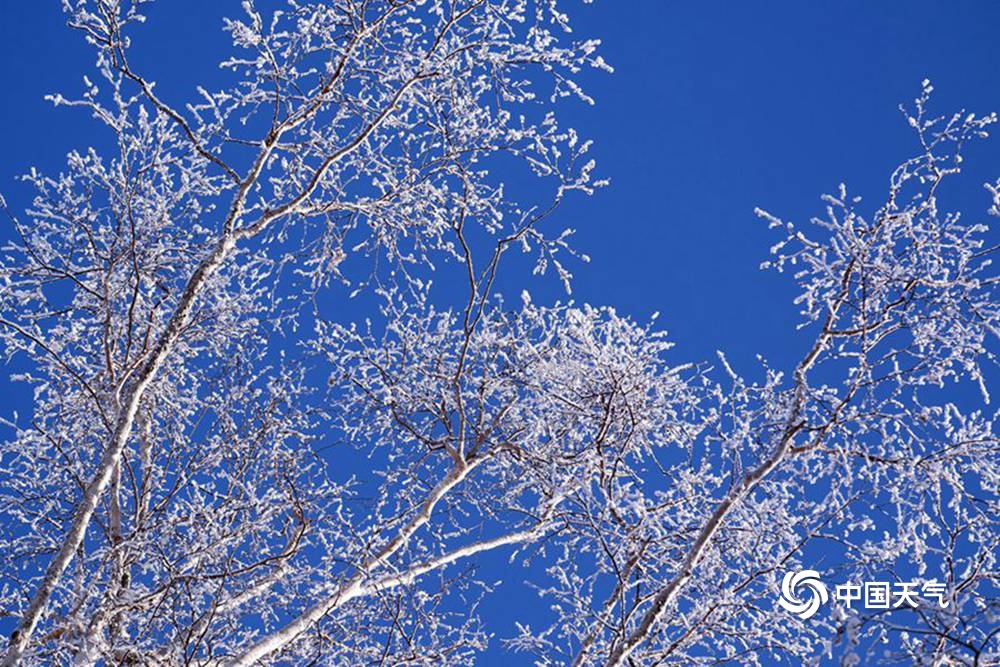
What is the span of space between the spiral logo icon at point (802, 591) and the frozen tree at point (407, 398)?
100mm

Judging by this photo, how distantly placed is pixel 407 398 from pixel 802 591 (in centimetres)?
206

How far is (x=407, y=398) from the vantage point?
553 centimetres

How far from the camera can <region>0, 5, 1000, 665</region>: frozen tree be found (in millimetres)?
4082

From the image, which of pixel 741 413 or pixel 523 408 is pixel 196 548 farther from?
pixel 741 413

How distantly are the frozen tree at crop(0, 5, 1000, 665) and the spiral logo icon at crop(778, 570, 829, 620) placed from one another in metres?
0.10

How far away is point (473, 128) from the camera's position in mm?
5105

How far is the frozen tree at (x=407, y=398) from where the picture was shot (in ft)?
13.4

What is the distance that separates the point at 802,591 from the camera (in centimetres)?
454

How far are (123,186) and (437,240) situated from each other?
4.83 ft

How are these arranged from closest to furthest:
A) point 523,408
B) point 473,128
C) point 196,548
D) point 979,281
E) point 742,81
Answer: point 979,281 → point 196,548 → point 473,128 → point 523,408 → point 742,81

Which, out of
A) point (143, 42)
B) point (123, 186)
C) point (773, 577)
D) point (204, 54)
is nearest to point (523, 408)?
point (773, 577)

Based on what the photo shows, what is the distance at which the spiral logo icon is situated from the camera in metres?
4.36

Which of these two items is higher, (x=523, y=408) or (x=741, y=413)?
(x=523, y=408)

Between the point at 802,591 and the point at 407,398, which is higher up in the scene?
the point at 407,398
